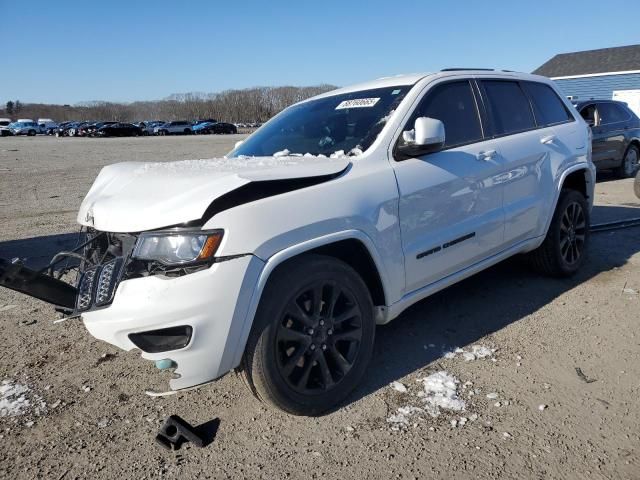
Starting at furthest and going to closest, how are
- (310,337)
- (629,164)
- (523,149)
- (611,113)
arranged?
1. (629,164)
2. (611,113)
3. (523,149)
4. (310,337)

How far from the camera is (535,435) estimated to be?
262 centimetres

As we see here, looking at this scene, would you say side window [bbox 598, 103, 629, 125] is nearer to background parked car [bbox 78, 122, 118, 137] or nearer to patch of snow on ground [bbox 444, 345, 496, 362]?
patch of snow on ground [bbox 444, 345, 496, 362]

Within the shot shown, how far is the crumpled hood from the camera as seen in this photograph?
2.47 m

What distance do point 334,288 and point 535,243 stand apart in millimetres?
2392

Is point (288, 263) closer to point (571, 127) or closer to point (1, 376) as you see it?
point (1, 376)

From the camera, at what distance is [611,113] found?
11.1 meters

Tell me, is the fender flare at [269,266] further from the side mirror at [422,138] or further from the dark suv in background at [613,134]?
the dark suv in background at [613,134]

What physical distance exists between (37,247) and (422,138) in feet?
17.2

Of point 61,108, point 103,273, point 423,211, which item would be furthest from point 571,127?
point 61,108

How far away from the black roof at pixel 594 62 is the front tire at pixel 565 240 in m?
31.5

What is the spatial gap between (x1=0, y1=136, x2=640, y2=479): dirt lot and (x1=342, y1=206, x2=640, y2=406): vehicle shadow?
2cm

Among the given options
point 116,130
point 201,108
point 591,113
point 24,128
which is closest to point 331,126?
point 591,113

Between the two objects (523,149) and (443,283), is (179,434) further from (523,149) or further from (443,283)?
(523,149)

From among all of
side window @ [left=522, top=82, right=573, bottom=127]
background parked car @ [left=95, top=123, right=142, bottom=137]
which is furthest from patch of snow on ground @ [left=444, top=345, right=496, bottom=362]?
background parked car @ [left=95, top=123, right=142, bottom=137]
